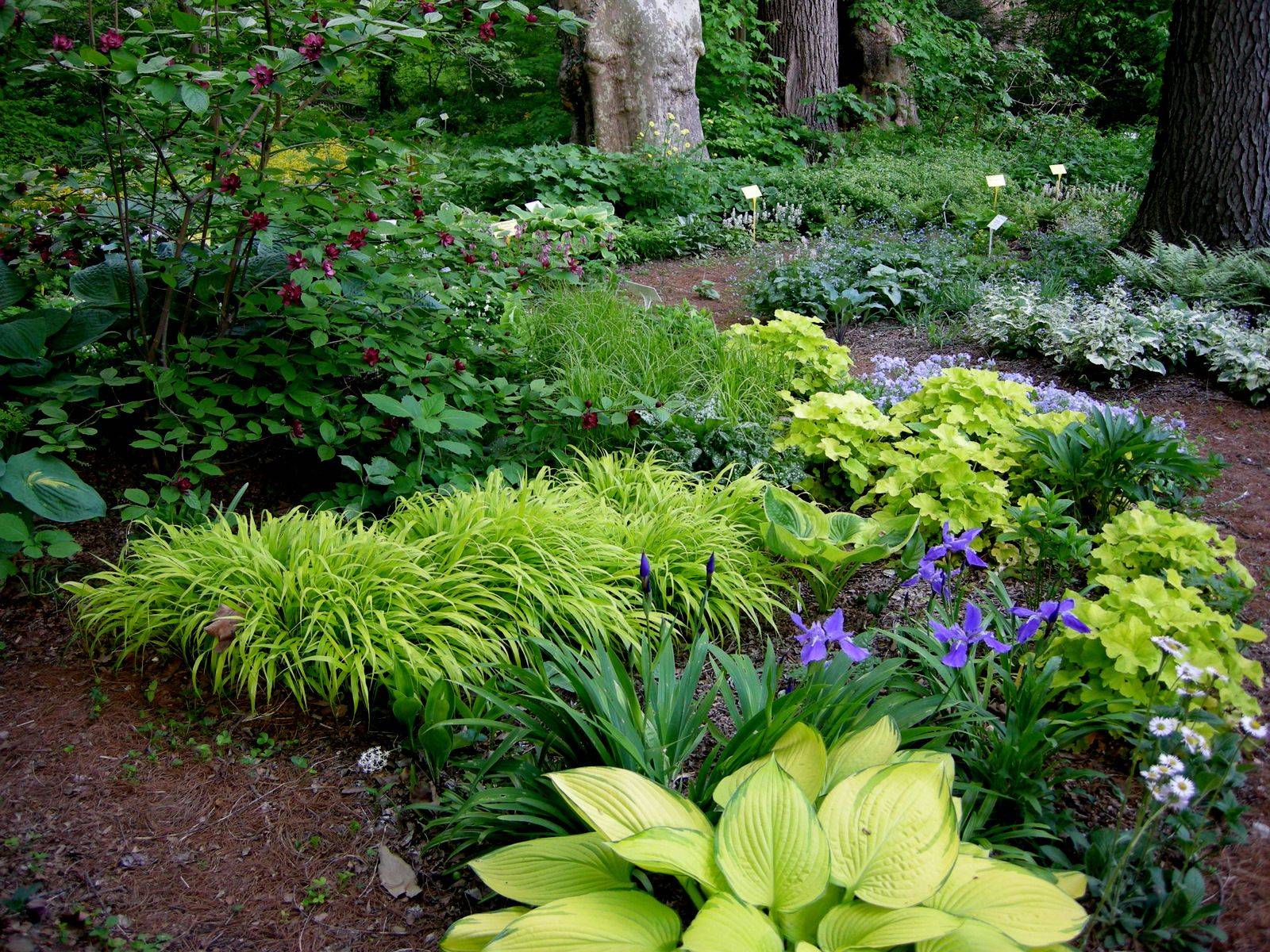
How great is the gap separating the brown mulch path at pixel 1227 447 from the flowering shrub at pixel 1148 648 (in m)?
0.27

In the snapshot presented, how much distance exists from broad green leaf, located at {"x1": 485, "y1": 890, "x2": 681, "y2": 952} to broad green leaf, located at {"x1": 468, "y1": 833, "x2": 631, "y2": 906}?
0.13 metres

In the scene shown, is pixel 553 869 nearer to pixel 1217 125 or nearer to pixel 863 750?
pixel 863 750

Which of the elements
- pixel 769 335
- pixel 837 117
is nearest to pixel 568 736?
pixel 769 335

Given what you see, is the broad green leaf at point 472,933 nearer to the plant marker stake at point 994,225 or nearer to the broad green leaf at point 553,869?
the broad green leaf at point 553,869

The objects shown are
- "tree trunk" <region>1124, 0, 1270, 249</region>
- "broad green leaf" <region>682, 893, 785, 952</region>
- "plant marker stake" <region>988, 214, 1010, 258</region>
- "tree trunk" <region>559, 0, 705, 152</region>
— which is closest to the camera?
"broad green leaf" <region>682, 893, 785, 952</region>

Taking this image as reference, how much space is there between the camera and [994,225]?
6207 millimetres

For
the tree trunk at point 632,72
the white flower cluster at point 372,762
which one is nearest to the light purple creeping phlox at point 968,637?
the white flower cluster at point 372,762

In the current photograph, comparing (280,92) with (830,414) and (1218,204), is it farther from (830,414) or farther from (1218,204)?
(1218,204)

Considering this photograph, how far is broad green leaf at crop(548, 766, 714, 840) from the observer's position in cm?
186

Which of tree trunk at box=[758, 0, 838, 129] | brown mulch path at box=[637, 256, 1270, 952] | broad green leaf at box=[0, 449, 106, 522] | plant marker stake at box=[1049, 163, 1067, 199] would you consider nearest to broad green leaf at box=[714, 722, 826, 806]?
brown mulch path at box=[637, 256, 1270, 952]

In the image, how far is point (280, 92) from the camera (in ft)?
9.30

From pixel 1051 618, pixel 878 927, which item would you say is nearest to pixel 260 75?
pixel 1051 618

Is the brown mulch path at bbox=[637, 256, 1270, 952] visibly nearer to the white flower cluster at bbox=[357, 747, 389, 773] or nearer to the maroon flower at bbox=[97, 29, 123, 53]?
the white flower cluster at bbox=[357, 747, 389, 773]

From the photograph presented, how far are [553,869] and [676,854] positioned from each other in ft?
1.18
